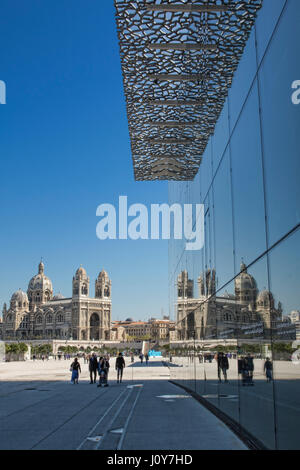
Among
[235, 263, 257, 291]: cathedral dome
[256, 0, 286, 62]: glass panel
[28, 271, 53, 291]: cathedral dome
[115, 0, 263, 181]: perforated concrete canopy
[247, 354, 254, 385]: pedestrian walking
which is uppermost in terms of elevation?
[28, 271, 53, 291]: cathedral dome

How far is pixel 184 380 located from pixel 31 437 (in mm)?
11087

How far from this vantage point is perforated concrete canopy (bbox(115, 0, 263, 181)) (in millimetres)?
8445

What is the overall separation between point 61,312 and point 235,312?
477 feet

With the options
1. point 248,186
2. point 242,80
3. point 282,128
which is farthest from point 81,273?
point 282,128

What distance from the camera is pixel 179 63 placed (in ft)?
33.8

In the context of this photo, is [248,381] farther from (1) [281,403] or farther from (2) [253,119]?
(2) [253,119]

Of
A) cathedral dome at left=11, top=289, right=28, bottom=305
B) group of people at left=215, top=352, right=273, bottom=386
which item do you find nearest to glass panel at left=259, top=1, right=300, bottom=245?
group of people at left=215, top=352, right=273, bottom=386

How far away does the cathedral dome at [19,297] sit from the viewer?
162 metres

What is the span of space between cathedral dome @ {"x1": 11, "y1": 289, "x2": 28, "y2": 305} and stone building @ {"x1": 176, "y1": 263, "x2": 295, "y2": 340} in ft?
499

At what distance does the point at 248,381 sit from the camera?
764 centimetres

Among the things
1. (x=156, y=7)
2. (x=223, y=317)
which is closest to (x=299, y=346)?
(x=223, y=317)

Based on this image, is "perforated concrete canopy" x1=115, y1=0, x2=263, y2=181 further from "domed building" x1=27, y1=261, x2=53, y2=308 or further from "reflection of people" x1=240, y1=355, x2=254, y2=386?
"domed building" x1=27, y1=261, x2=53, y2=308

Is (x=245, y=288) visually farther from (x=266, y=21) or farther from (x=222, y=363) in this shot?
(x=266, y=21)

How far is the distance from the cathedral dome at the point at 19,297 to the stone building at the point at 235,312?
152 m
